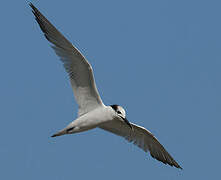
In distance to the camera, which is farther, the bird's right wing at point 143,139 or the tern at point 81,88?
the bird's right wing at point 143,139

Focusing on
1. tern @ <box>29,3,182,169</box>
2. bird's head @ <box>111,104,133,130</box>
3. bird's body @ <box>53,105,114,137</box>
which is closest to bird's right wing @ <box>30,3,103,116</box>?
tern @ <box>29,3,182,169</box>

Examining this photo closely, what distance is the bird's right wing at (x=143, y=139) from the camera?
16.1m

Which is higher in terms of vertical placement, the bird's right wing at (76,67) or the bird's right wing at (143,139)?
the bird's right wing at (76,67)

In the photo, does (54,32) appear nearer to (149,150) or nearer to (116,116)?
(116,116)

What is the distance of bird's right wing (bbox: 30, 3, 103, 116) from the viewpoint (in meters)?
14.4

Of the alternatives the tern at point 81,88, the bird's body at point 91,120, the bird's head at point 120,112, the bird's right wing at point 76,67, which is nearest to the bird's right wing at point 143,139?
the tern at point 81,88

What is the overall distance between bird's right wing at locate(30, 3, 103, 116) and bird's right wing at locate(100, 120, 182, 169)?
4.22 ft

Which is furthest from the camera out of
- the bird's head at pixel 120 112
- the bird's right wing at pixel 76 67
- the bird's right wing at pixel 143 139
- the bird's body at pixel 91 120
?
the bird's right wing at pixel 143 139

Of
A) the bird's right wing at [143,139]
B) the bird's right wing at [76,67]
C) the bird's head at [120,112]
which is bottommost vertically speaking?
the bird's right wing at [143,139]

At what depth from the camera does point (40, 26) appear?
47.5 ft

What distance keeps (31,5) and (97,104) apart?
3.09 metres

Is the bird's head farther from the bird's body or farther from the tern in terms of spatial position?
the bird's body

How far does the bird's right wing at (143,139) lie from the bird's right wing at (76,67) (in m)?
1.29

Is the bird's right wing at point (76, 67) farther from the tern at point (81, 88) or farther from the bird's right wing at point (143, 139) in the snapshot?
the bird's right wing at point (143, 139)
